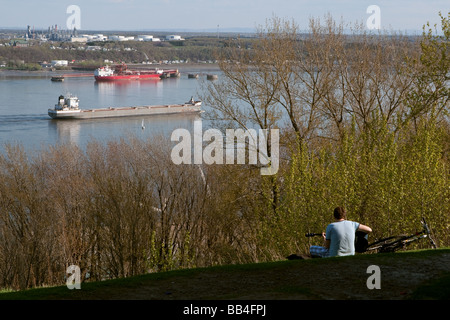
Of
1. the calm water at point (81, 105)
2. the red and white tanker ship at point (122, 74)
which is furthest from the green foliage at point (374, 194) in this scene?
the red and white tanker ship at point (122, 74)

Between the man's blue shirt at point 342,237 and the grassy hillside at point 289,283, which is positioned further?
the man's blue shirt at point 342,237

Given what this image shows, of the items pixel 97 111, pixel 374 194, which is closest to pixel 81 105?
pixel 97 111

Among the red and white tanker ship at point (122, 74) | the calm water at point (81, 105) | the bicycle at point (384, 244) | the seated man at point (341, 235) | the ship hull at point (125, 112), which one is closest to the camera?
the seated man at point (341, 235)

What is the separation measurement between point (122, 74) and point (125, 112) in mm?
37863

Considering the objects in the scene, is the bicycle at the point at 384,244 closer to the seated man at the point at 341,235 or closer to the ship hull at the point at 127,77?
the seated man at the point at 341,235

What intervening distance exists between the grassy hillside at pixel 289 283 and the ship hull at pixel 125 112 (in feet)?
161

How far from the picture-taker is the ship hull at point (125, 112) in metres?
54.8

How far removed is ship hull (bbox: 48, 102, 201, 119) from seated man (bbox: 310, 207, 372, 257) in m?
49.2

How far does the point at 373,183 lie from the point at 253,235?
4466mm

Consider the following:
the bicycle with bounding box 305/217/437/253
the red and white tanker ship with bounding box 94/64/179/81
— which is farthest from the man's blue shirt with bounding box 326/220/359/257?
the red and white tanker ship with bounding box 94/64/179/81

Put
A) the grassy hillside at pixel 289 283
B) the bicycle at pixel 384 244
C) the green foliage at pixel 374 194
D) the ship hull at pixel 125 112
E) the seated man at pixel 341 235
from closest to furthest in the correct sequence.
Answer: the grassy hillside at pixel 289 283
the seated man at pixel 341 235
the bicycle at pixel 384 244
the green foliage at pixel 374 194
the ship hull at pixel 125 112

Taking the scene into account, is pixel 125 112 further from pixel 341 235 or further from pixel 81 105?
pixel 341 235

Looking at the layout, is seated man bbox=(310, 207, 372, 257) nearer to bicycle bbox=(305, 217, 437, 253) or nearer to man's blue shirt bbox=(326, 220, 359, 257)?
man's blue shirt bbox=(326, 220, 359, 257)

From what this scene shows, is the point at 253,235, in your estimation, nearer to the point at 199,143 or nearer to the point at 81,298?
the point at 199,143
